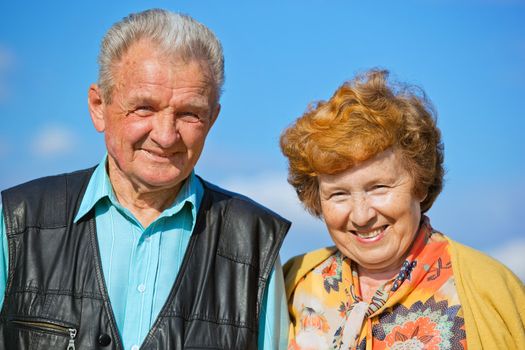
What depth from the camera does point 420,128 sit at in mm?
3467

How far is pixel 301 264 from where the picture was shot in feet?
12.3

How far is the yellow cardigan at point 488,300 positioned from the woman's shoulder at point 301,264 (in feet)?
2.19

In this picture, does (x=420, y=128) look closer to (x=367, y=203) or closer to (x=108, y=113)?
(x=367, y=203)

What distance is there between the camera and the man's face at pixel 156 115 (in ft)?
9.93

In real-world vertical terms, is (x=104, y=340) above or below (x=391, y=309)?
below

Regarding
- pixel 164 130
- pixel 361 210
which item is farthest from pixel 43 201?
pixel 361 210

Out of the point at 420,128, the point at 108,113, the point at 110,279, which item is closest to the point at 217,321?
the point at 110,279

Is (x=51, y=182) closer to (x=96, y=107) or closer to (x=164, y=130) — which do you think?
(x=96, y=107)

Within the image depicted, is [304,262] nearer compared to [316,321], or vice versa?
[316,321]

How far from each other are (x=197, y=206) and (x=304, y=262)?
73 centimetres

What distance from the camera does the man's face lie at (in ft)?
9.93

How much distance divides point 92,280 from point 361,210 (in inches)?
49.9

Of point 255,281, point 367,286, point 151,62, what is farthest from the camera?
point 367,286

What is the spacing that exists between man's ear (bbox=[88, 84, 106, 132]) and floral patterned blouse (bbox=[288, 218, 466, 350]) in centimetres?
130
